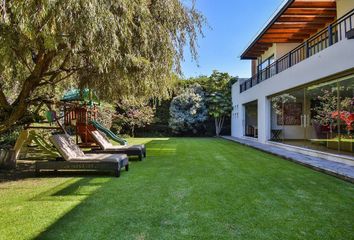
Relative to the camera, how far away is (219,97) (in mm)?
27625

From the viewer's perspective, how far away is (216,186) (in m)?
6.95

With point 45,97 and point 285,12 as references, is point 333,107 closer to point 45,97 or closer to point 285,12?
point 285,12

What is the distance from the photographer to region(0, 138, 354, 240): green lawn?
4.21 metres

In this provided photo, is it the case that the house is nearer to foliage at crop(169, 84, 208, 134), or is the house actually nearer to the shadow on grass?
foliage at crop(169, 84, 208, 134)

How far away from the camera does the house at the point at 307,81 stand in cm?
1002

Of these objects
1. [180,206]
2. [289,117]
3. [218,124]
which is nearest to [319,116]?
[289,117]

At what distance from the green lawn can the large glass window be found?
254cm

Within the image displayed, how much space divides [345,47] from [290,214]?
614cm

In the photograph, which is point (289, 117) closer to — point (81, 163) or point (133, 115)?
point (81, 163)

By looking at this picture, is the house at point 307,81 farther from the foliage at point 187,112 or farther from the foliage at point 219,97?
the foliage at point 187,112

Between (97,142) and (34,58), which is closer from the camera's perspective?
(34,58)

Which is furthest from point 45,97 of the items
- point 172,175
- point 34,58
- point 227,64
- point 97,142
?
point 227,64

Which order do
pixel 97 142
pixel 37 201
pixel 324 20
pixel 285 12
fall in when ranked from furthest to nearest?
pixel 324 20 → pixel 285 12 → pixel 97 142 → pixel 37 201

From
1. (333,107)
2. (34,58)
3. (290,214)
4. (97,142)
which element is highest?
(34,58)
